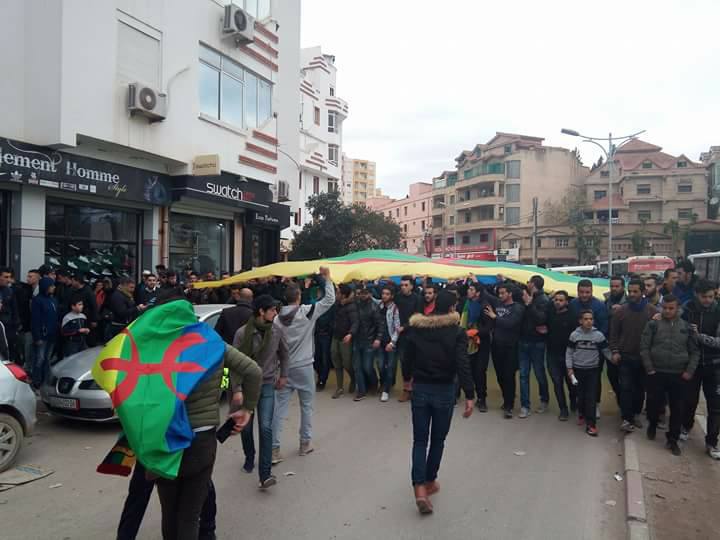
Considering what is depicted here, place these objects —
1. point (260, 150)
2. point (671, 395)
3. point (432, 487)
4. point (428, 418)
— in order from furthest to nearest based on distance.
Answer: point (260, 150) → point (671, 395) → point (432, 487) → point (428, 418)

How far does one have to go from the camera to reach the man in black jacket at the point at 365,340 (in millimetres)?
8898

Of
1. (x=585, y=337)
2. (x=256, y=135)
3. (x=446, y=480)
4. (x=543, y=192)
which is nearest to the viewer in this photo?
(x=446, y=480)

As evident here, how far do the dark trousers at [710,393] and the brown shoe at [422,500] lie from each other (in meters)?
3.76

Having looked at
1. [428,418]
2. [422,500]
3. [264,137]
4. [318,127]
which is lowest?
[422,500]

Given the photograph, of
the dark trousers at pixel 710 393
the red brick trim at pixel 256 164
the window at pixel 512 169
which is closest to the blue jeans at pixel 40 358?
the dark trousers at pixel 710 393

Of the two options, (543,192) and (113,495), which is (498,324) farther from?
(543,192)

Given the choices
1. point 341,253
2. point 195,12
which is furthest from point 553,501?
point 341,253

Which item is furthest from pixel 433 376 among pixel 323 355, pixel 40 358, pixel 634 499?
pixel 40 358

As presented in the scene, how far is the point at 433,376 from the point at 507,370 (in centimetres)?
367

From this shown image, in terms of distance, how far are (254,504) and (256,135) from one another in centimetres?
1543

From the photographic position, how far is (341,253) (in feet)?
81.1

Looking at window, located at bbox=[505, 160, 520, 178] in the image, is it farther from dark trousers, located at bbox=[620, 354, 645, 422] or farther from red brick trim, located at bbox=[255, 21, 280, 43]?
dark trousers, located at bbox=[620, 354, 645, 422]

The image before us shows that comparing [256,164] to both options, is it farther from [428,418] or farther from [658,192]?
[658,192]

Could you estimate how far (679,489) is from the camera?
5.25 m
